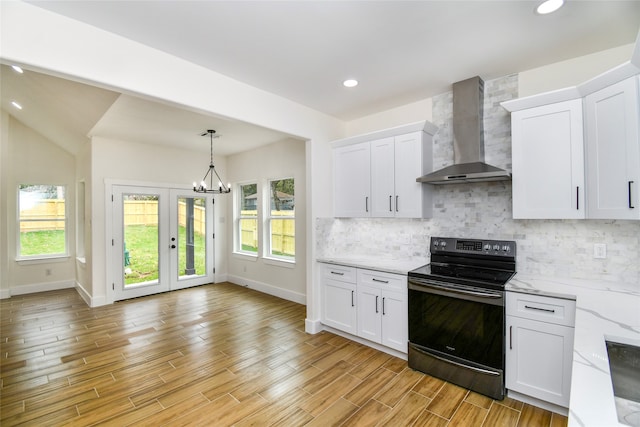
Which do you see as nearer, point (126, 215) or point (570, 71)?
point (570, 71)

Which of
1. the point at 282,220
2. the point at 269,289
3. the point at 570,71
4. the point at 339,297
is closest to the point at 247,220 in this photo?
the point at 282,220

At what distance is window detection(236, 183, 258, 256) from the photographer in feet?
19.6

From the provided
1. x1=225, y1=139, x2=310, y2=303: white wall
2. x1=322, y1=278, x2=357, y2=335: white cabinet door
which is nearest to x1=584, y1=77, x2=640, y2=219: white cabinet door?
x1=322, y1=278, x2=357, y2=335: white cabinet door

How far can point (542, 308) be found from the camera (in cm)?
218

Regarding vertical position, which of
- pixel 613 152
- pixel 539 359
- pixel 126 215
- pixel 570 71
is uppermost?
pixel 570 71

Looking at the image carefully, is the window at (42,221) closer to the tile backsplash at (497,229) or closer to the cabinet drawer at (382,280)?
the tile backsplash at (497,229)

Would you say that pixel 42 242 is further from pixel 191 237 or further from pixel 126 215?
pixel 191 237

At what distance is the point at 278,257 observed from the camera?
5461 millimetres

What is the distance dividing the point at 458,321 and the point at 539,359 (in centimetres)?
57

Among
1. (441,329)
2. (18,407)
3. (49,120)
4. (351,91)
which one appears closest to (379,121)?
(351,91)

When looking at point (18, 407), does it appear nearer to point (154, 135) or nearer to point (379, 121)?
point (154, 135)

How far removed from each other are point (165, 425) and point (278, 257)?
11.2ft

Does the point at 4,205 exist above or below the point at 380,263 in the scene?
above

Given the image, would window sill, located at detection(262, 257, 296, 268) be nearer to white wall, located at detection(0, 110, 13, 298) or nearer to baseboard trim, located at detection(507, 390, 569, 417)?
baseboard trim, located at detection(507, 390, 569, 417)
